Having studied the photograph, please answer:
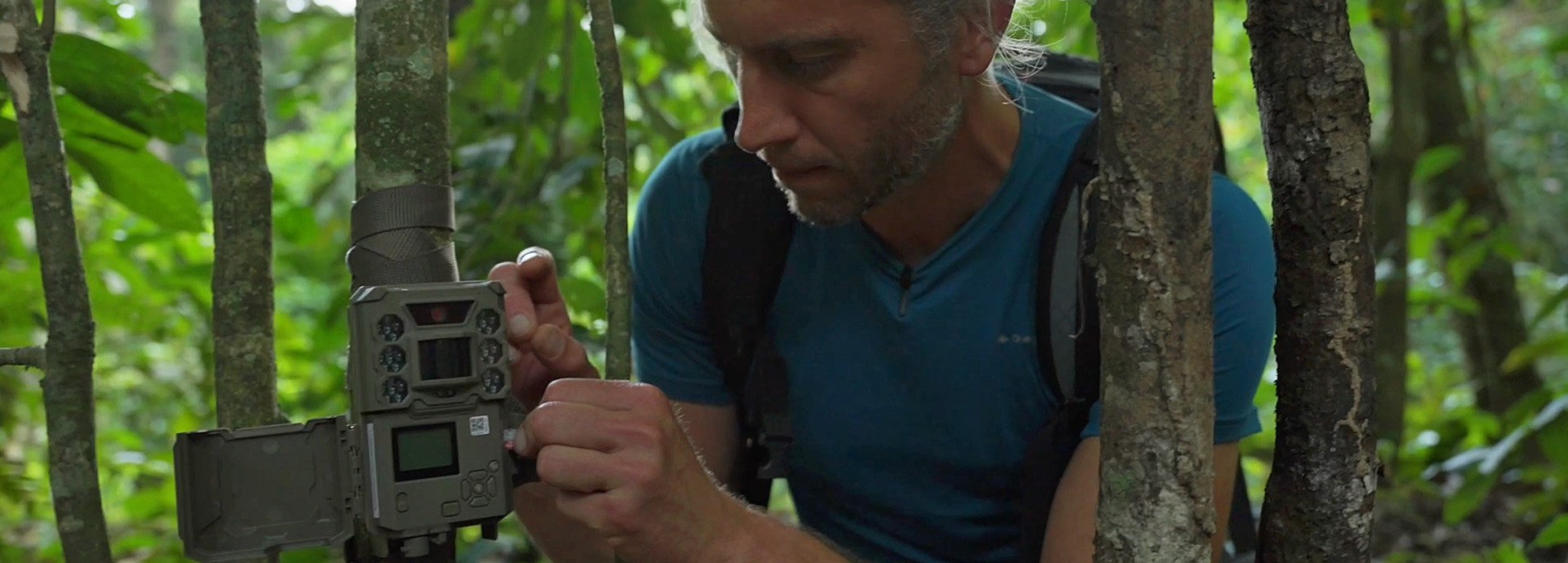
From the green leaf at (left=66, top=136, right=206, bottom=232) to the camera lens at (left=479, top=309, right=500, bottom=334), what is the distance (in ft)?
2.84

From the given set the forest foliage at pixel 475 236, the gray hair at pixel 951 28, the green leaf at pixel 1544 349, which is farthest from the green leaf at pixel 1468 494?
the gray hair at pixel 951 28

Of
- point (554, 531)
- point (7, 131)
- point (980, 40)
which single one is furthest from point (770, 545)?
point (7, 131)

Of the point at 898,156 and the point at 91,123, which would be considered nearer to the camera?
the point at 91,123

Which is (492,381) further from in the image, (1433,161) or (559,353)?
(1433,161)

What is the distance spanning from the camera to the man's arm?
5.76 ft

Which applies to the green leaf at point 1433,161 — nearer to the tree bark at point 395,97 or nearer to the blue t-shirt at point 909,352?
the blue t-shirt at point 909,352

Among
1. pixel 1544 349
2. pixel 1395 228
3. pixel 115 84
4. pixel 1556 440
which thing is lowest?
pixel 1556 440

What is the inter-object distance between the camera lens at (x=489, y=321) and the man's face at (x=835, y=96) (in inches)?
24.7

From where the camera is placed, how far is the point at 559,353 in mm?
1533

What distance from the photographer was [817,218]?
1.91 m

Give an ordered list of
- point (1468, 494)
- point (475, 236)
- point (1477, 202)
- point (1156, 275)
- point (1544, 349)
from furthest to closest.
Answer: point (1477, 202)
point (1544, 349)
point (475, 236)
point (1468, 494)
point (1156, 275)

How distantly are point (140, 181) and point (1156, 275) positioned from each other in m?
1.45

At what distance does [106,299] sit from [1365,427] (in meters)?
2.52

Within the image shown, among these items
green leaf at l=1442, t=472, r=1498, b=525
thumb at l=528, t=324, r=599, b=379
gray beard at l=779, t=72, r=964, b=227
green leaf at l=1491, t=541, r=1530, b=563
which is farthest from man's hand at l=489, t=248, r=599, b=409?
green leaf at l=1442, t=472, r=1498, b=525
